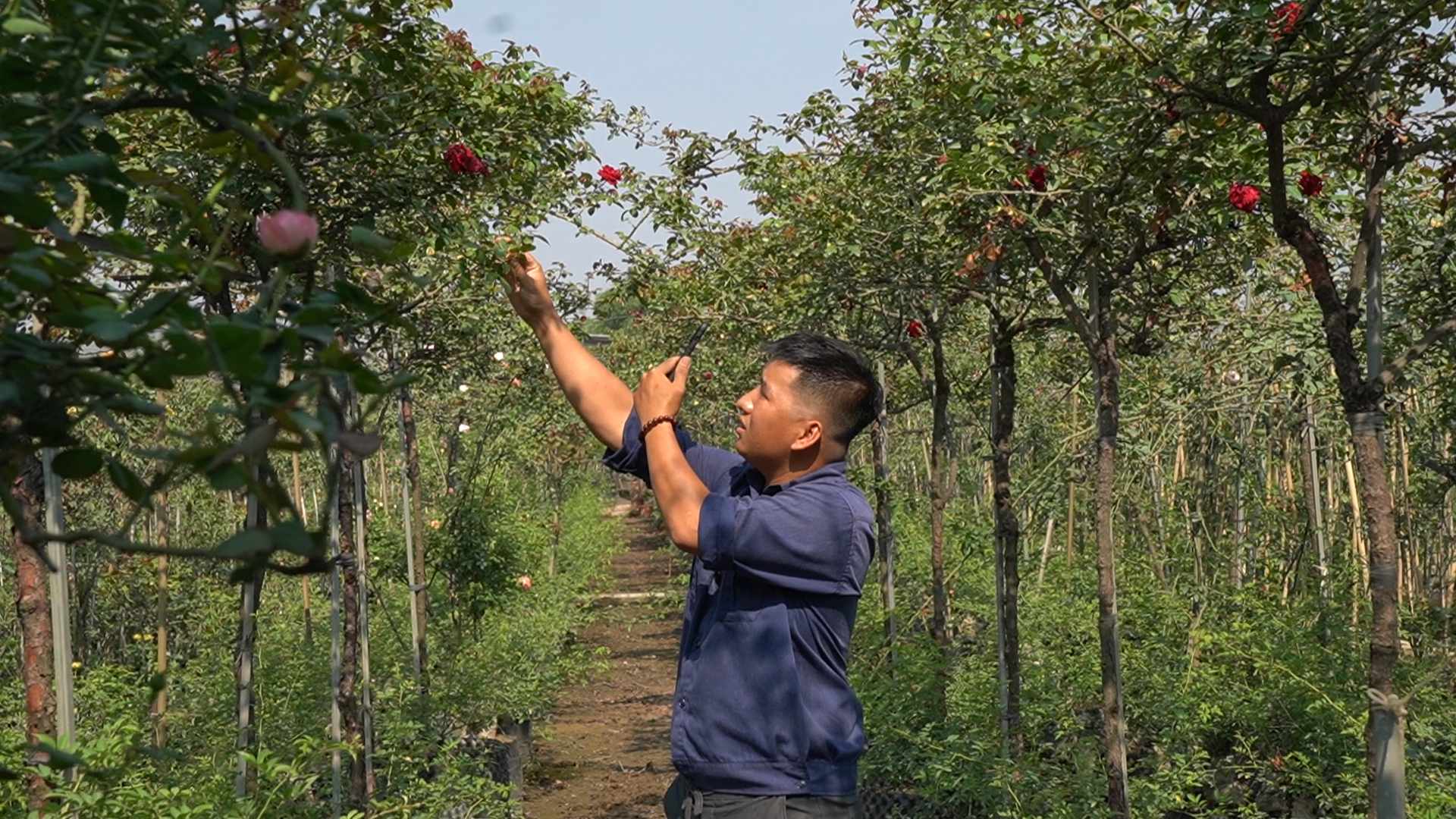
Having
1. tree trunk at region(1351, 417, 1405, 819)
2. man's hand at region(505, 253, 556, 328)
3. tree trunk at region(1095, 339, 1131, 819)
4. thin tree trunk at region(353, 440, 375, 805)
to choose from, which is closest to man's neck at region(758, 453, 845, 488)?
man's hand at region(505, 253, 556, 328)

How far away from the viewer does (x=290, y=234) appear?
84 centimetres

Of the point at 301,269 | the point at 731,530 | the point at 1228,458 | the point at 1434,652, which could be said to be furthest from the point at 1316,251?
the point at 1228,458

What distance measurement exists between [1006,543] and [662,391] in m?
3.21

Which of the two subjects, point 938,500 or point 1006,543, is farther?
point 938,500

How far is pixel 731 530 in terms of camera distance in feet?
7.07

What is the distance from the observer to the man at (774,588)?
220cm

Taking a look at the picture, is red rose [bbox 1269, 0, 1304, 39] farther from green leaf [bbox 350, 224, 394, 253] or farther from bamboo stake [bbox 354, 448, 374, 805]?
bamboo stake [bbox 354, 448, 374, 805]

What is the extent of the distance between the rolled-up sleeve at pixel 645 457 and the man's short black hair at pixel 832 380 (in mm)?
251

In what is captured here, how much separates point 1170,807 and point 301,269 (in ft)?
10.8

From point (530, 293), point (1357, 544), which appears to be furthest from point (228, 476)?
point (1357, 544)

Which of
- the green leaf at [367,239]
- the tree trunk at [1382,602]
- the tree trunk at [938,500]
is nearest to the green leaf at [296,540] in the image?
the green leaf at [367,239]

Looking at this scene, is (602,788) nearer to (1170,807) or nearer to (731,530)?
(1170,807)

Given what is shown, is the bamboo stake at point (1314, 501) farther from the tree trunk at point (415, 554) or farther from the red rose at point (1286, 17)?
the tree trunk at point (415, 554)

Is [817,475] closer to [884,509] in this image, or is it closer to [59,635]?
[59,635]
